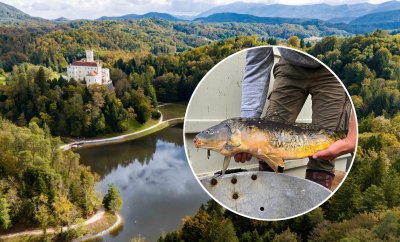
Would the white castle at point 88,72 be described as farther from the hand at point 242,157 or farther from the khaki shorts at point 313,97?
the hand at point 242,157

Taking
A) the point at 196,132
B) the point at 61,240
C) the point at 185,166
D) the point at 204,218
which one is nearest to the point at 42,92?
the point at 185,166

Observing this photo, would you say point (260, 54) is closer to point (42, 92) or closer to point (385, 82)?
point (42, 92)

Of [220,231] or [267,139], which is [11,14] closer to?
[220,231]

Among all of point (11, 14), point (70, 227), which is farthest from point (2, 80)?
point (11, 14)

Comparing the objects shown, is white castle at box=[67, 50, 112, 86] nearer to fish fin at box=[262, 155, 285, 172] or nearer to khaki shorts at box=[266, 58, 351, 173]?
khaki shorts at box=[266, 58, 351, 173]

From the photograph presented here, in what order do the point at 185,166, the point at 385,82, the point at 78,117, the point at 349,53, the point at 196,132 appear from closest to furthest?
the point at 196,132, the point at 185,166, the point at 78,117, the point at 385,82, the point at 349,53
